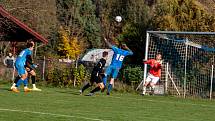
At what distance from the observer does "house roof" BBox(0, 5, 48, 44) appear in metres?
30.8

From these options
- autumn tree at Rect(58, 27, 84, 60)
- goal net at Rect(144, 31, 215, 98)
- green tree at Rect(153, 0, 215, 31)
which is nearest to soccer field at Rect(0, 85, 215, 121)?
goal net at Rect(144, 31, 215, 98)

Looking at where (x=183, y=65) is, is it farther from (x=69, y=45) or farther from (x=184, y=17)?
(x=69, y=45)

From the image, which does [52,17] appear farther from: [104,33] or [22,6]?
[22,6]

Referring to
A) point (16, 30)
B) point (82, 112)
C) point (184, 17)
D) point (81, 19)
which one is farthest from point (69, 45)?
point (82, 112)

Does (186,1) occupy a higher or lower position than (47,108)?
higher

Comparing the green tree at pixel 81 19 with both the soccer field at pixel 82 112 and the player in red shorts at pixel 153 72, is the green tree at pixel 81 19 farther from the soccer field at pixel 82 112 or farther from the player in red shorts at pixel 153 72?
the soccer field at pixel 82 112

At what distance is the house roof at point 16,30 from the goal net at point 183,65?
25.9ft

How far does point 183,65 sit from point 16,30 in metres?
11.4

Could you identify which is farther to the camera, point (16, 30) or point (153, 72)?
point (16, 30)

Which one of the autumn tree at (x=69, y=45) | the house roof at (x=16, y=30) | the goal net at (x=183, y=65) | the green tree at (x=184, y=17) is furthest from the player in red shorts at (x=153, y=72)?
the autumn tree at (x=69, y=45)

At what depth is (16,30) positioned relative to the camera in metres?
33.5

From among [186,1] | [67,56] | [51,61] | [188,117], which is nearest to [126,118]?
[188,117]

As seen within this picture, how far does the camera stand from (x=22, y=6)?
142 feet

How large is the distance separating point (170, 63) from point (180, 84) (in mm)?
1735
